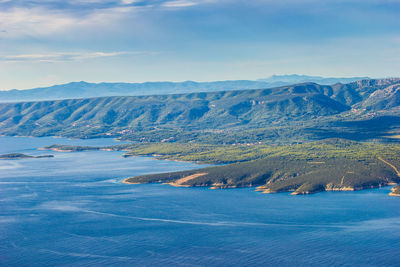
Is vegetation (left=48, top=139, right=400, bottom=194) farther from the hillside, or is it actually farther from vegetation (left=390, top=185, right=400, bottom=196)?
vegetation (left=390, top=185, right=400, bottom=196)

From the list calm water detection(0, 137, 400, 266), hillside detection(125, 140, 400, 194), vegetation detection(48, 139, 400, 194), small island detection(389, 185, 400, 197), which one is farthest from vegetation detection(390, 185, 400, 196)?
vegetation detection(48, 139, 400, 194)

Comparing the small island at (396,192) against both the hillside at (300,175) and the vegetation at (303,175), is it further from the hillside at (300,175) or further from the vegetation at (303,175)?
the vegetation at (303,175)

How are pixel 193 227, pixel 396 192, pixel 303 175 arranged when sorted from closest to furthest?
pixel 193 227 → pixel 396 192 → pixel 303 175

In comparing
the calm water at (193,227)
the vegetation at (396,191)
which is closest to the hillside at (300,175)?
the calm water at (193,227)

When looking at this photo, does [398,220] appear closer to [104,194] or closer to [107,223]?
[107,223]

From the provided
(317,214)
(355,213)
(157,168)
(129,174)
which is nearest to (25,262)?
(317,214)

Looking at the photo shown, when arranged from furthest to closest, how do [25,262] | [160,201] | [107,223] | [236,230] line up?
1. [160,201]
2. [107,223]
3. [236,230]
4. [25,262]

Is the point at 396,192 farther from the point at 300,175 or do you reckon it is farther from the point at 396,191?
the point at 300,175

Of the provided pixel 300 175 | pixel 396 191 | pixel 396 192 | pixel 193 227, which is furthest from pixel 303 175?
pixel 193 227
